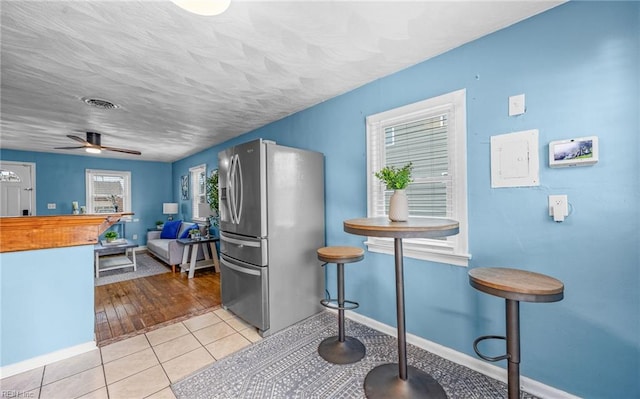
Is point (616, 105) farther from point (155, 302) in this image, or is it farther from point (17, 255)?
point (155, 302)

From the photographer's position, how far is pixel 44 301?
2.03 metres

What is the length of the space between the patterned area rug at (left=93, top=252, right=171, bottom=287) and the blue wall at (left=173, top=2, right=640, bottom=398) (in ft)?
15.3

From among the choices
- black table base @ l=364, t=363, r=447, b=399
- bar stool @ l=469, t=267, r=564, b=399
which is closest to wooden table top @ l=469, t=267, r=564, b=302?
bar stool @ l=469, t=267, r=564, b=399

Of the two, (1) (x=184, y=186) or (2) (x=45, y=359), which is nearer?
(2) (x=45, y=359)

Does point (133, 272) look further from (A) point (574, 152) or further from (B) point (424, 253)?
(A) point (574, 152)

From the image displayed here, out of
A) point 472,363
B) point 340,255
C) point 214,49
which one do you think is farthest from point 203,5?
point 472,363

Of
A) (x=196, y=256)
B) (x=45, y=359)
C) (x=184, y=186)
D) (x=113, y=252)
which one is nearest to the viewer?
(x=45, y=359)

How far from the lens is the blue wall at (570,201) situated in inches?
54.6

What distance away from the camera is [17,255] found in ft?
6.33

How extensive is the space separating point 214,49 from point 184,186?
5.69m

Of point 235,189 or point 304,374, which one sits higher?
point 235,189

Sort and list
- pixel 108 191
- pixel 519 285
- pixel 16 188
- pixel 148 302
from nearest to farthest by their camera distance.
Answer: pixel 519 285
pixel 148 302
pixel 16 188
pixel 108 191

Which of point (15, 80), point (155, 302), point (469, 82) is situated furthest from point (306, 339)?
point (15, 80)

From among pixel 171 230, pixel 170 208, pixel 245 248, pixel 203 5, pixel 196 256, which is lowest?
pixel 196 256
